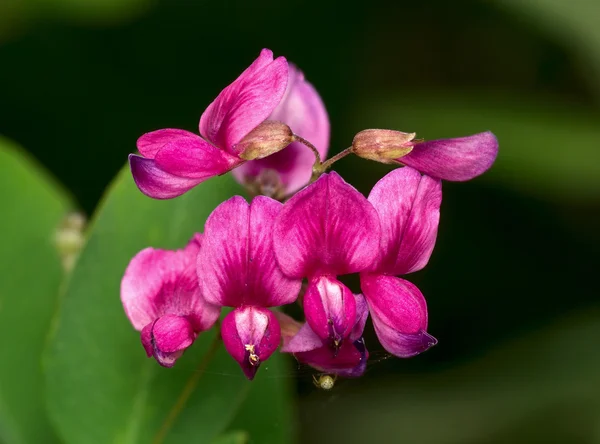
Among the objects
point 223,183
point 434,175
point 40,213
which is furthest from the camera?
point 40,213

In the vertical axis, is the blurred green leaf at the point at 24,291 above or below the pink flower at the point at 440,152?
below

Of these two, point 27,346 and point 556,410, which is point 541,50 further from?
point 27,346

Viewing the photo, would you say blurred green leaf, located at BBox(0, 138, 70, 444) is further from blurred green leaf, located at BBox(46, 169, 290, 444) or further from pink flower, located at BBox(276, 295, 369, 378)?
pink flower, located at BBox(276, 295, 369, 378)

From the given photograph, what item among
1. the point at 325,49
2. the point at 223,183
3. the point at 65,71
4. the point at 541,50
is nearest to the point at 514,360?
the point at 541,50

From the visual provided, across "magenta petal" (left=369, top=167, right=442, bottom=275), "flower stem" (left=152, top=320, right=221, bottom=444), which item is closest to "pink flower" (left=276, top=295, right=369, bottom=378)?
"magenta petal" (left=369, top=167, right=442, bottom=275)

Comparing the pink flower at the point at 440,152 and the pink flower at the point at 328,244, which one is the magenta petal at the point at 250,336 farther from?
the pink flower at the point at 440,152

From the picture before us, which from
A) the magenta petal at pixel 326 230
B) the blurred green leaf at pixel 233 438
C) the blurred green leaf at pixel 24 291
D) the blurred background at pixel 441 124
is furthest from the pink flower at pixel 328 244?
the blurred background at pixel 441 124
